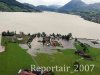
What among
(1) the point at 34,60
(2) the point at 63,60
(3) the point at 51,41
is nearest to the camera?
(1) the point at 34,60

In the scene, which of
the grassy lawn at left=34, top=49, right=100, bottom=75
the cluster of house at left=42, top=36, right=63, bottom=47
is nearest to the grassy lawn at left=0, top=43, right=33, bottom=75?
the grassy lawn at left=34, top=49, right=100, bottom=75

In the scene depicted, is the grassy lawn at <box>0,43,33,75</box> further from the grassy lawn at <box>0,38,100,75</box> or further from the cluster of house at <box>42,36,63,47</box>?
the cluster of house at <box>42,36,63,47</box>

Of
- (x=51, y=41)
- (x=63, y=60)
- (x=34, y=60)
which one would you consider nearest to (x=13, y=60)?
(x=34, y=60)

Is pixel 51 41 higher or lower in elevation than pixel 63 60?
higher

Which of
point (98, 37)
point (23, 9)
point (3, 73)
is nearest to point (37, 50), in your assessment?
point (3, 73)

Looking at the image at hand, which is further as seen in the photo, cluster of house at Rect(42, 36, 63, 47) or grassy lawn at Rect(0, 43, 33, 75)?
cluster of house at Rect(42, 36, 63, 47)

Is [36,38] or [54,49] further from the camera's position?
[36,38]

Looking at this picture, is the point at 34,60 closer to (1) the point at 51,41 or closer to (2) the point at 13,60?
(2) the point at 13,60

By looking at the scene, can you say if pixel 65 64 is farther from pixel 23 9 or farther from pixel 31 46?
pixel 23 9

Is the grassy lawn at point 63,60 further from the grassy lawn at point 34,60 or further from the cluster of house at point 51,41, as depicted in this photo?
the cluster of house at point 51,41
